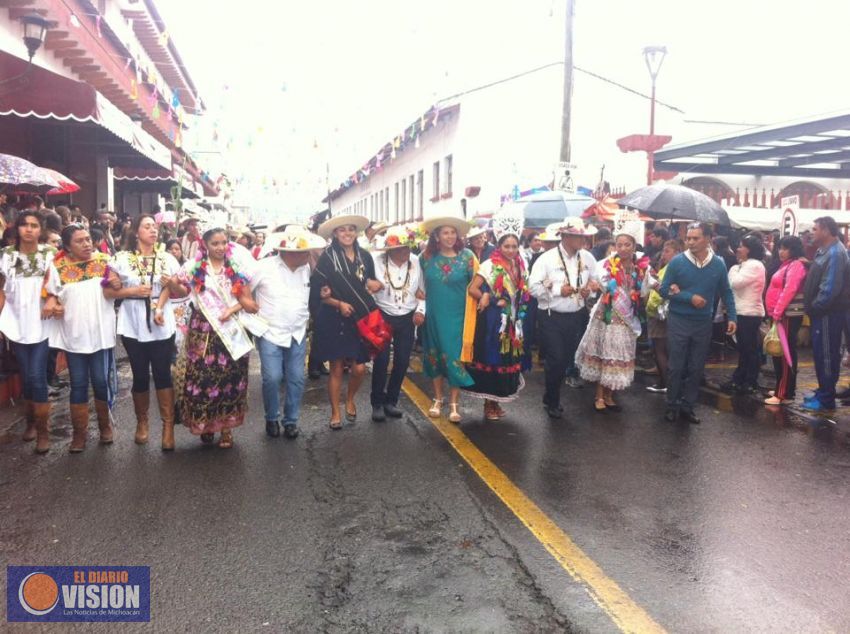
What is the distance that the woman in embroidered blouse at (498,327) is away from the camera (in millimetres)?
6461

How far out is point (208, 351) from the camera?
18.1 feet

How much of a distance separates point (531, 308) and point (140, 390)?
5.45 metres

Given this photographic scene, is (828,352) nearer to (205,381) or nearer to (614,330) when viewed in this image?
(614,330)

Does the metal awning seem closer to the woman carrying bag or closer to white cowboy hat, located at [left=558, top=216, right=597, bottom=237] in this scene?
white cowboy hat, located at [left=558, top=216, right=597, bottom=237]

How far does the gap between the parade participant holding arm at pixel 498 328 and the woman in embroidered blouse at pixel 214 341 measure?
80.3 inches

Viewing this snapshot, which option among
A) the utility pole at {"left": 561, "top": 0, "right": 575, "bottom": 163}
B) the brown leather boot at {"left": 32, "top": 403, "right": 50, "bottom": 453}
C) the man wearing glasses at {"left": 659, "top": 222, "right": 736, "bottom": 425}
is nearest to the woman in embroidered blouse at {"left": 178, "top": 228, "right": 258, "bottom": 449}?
the brown leather boot at {"left": 32, "top": 403, "right": 50, "bottom": 453}

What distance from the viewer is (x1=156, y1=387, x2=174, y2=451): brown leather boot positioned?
219 inches

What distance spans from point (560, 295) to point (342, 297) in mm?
1965

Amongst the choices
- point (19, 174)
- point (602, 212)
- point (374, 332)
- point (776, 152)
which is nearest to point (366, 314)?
point (374, 332)

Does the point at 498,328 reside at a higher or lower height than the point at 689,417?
higher

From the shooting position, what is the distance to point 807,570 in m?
3.62

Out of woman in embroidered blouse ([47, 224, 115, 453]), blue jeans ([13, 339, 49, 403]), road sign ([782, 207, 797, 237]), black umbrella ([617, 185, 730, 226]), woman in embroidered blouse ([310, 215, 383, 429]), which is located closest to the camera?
woman in embroidered blouse ([47, 224, 115, 453])

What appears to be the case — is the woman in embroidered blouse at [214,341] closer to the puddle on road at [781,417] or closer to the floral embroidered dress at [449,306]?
the floral embroidered dress at [449,306]

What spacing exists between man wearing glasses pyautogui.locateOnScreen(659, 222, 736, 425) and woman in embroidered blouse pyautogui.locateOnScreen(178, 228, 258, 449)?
12.2 ft
